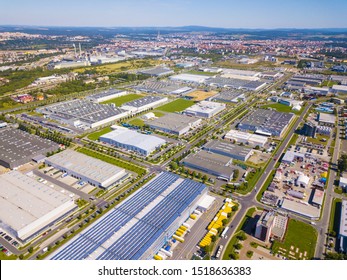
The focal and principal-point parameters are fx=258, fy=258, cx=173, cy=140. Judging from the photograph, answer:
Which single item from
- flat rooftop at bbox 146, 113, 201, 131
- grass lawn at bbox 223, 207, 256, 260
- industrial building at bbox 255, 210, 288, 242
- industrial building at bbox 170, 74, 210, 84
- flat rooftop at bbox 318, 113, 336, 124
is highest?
industrial building at bbox 170, 74, 210, 84

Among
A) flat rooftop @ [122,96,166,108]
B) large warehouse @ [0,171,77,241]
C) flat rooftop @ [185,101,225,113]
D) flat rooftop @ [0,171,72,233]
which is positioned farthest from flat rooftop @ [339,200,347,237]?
flat rooftop @ [122,96,166,108]

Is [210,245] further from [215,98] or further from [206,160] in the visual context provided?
[215,98]

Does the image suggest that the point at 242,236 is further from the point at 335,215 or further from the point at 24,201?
the point at 24,201

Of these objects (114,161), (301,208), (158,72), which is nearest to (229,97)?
(158,72)

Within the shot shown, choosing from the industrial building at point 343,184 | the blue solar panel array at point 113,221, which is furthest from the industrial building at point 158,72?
the industrial building at point 343,184

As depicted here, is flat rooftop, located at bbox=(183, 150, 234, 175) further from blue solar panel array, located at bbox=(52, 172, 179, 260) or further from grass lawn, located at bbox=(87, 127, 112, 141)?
grass lawn, located at bbox=(87, 127, 112, 141)

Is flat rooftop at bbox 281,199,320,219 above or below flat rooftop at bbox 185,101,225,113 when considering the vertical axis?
below

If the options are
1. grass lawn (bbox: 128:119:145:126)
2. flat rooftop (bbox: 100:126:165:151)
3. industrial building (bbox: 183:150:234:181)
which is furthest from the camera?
grass lawn (bbox: 128:119:145:126)
